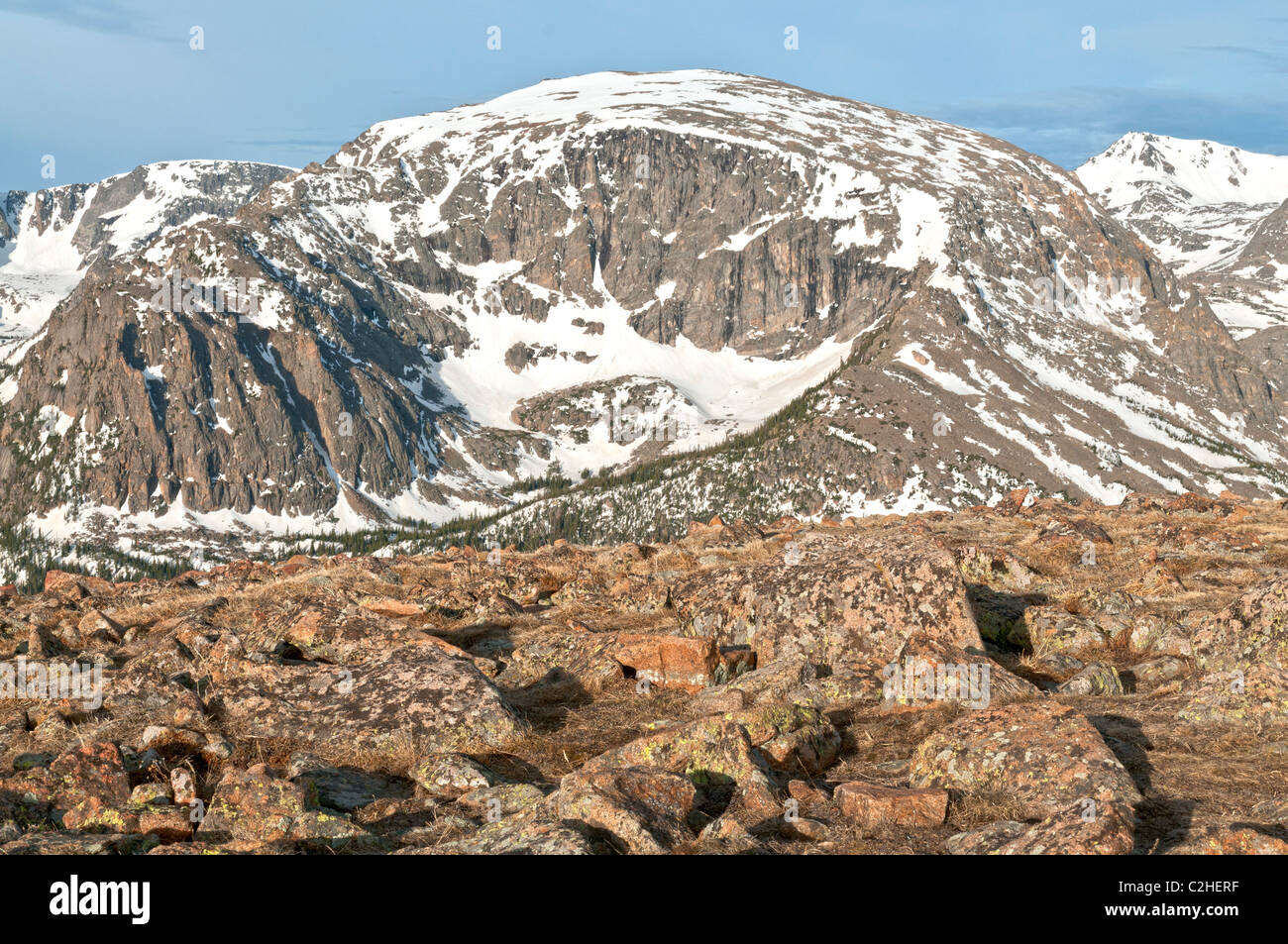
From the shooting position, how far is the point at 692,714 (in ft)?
48.1

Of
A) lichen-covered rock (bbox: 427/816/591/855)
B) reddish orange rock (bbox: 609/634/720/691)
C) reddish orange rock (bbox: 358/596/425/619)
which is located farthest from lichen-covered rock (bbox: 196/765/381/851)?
reddish orange rock (bbox: 358/596/425/619)

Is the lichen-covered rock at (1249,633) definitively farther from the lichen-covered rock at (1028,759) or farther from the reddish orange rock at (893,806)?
the reddish orange rock at (893,806)

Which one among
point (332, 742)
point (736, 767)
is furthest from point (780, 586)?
point (332, 742)

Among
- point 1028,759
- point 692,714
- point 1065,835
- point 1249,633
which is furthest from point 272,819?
point 1249,633

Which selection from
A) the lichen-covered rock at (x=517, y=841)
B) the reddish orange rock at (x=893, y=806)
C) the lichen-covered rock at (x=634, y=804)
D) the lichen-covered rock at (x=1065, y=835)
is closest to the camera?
the lichen-covered rock at (x=1065, y=835)

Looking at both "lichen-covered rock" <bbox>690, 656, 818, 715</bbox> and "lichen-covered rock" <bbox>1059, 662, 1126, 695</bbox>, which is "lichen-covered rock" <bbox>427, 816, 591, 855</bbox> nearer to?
"lichen-covered rock" <bbox>690, 656, 818, 715</bbox>

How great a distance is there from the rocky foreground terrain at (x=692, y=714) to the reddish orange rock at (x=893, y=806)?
3cm

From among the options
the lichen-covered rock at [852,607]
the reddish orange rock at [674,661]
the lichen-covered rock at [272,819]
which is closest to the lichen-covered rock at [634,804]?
the lichen-covered rock at [272,819]

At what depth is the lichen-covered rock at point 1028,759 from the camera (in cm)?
1089

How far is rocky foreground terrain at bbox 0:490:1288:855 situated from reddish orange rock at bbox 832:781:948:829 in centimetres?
3

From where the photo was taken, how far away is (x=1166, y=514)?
37031 mm
